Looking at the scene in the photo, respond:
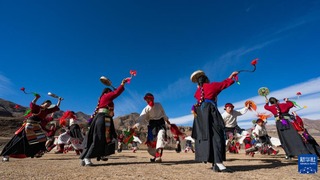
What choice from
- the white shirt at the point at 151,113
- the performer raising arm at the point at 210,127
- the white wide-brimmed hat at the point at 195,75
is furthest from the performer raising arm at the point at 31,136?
the performer raising arm at the point at 210,127

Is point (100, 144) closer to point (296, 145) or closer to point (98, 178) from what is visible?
point (98, 178)

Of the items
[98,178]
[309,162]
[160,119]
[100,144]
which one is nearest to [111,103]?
[100,144]

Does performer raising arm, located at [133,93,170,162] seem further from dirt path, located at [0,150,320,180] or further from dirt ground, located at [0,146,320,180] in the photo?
dirt path, located at [0,150,320,180]

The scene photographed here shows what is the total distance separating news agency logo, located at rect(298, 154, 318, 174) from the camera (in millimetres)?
3901

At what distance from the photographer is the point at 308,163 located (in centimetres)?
396

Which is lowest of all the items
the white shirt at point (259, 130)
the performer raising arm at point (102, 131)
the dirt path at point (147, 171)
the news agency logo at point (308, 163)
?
the dirt path at point (147, 171)

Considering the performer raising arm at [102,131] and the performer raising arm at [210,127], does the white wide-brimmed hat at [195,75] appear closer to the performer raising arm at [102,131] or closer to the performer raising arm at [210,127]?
the performer raising arm at [210,127]

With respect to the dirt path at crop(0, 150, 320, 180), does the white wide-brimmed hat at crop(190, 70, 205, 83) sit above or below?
above

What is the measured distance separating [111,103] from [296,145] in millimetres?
5260

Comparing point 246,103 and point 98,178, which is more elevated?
point 246,103

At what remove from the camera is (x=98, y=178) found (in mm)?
3828

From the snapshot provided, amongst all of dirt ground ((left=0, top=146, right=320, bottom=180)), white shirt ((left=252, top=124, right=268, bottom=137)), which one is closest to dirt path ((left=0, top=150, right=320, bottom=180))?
dirt ground ((left=0, top=146, right=320, bottom=180))

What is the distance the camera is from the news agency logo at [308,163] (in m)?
3.90

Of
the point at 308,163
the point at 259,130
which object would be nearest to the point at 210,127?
the point at 308,163
